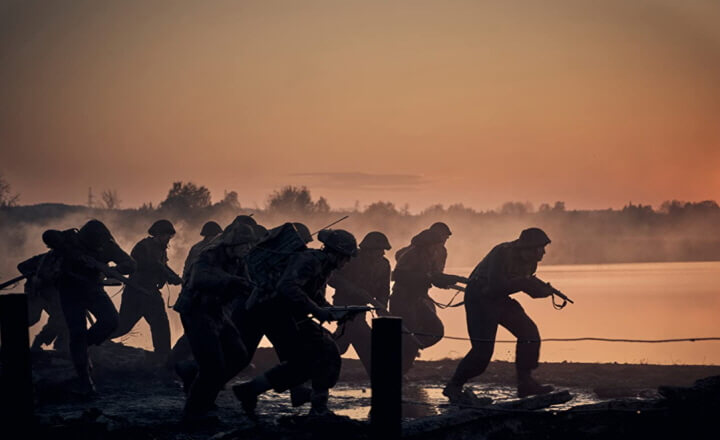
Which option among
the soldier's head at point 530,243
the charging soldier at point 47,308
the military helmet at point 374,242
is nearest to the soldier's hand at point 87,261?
the charging soldier at point 47,308

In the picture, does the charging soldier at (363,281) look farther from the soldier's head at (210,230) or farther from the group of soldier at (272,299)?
the soldier's head at (210,230)

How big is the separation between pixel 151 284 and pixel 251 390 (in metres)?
6.91

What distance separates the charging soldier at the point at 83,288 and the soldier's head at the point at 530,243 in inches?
221

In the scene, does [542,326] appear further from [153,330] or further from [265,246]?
[265,246]

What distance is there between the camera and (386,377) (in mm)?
8875

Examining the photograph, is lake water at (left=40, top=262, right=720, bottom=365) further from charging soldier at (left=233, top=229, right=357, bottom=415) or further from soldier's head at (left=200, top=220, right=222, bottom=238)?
charging soldier at (left=233, top=229, right=357, bottom=415)

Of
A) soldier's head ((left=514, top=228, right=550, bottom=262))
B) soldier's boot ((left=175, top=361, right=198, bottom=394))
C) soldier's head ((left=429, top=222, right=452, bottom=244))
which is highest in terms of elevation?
soldier's head ((left=429, top=222, right=452, bottom=244))

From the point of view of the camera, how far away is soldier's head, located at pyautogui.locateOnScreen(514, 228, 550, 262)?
44.5 feet

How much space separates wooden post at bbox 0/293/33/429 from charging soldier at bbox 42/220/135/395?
10.6 feet

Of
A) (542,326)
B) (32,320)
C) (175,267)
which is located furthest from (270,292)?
(175,267)

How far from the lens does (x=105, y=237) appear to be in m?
14.6

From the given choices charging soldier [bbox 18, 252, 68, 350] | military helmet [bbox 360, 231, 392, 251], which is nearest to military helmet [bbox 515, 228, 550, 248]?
military helmet [bbox 360, 231, 392, 251]

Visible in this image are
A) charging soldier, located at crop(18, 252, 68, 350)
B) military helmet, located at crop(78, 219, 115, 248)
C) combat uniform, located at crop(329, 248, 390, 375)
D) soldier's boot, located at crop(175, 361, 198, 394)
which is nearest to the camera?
soldier's boot, located at crop(175, 361, 198, 394)

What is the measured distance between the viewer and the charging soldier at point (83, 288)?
13906 mm
